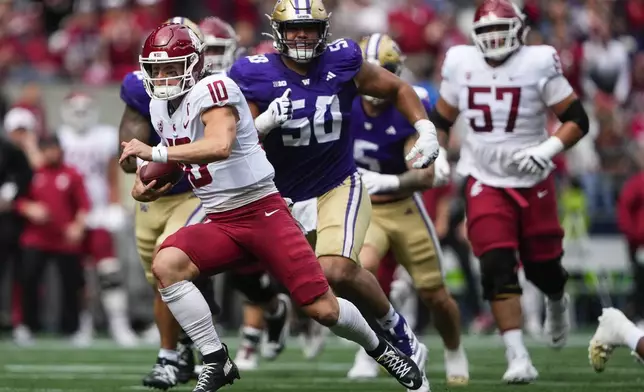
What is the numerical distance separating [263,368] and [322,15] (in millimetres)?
2902

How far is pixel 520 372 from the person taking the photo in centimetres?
695

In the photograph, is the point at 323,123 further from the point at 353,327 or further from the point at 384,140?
the point at 384,140

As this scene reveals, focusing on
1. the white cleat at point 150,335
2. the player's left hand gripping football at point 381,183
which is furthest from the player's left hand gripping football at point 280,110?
the white cleat at point 150,335

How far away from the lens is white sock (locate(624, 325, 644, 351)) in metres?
6.12

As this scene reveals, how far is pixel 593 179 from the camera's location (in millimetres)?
12719

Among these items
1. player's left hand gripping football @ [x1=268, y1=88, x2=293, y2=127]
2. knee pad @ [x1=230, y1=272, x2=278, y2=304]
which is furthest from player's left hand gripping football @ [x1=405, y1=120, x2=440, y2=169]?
knee pad @ [x1=230, y1=272, x2=278, y2=304]

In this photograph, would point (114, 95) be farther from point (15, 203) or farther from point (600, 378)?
point (600, 378)

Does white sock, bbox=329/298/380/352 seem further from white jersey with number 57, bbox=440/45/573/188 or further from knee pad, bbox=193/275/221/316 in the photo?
white jersey with number 57, bbox=440/45/573/188

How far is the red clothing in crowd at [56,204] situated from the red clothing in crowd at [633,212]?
4.54 metres

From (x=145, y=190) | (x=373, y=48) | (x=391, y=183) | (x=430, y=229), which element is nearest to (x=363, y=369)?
(x=430, y=229)

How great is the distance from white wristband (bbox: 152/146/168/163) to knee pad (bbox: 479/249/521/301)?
241cm

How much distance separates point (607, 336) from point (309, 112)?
67.6 inches

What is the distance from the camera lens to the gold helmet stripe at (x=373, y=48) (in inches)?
298

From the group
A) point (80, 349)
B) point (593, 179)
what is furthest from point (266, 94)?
point (593, 179)
